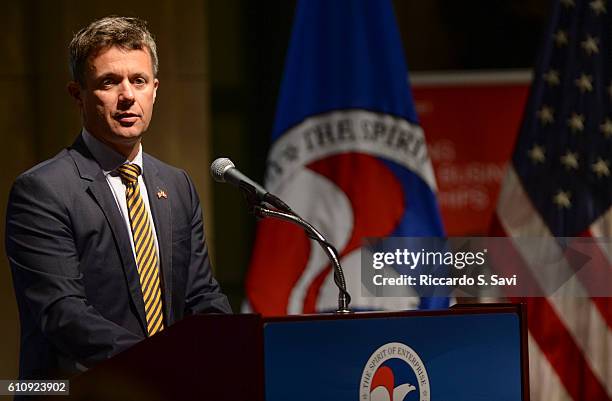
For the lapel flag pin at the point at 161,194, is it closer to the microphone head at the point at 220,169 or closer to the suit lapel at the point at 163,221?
the suit lapel at the point at 163,221

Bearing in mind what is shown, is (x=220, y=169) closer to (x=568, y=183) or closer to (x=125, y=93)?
(x=125, y=93)

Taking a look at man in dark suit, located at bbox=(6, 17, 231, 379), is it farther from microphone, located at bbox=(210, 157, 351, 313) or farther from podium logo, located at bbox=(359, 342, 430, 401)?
podium logo, located at bbox=(359, 342, 430, 401)

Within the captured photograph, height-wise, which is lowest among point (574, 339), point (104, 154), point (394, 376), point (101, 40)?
point (394, 376)

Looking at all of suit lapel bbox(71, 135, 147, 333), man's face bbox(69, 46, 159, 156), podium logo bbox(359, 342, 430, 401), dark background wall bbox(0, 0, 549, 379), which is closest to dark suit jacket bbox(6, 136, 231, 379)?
suit lapel bbox(71, 135, 147, 333)

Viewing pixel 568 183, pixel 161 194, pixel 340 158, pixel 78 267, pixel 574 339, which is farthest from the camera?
pixel 340 158

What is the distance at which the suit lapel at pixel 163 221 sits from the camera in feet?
8.82

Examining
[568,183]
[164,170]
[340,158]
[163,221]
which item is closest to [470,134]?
[340,158]

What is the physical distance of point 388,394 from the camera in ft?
7.69

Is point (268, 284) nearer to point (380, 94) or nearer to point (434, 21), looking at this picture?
point (380, 94)

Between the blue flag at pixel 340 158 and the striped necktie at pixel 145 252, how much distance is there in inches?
88.5

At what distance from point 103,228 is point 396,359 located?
0.84 meters

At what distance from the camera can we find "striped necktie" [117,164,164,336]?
263 centimetres

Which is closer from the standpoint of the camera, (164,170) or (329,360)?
(329,360)

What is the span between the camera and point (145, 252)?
8.71 ft
